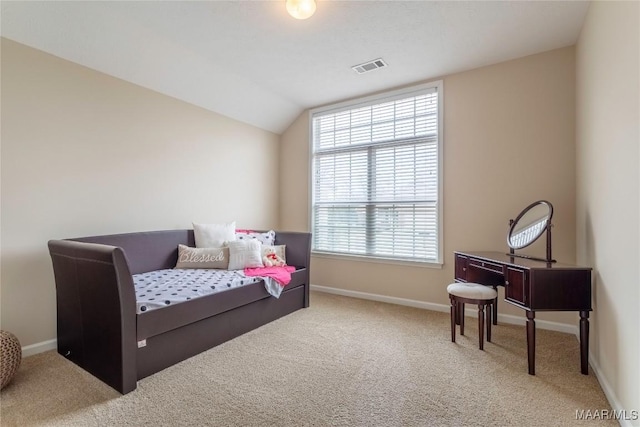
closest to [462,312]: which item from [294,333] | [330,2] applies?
[294,333]

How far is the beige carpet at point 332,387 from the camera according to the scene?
5.15 feet

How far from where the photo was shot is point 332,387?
1852 millimetres

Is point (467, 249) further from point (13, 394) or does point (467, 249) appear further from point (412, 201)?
point (13, 394)

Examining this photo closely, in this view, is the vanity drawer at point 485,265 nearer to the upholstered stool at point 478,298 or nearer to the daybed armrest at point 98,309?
the upholstered stool at point 478,298

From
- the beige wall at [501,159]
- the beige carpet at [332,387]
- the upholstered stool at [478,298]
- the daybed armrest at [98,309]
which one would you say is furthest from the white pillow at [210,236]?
the upholstered stool at [478,298]

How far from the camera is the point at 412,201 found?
3.54 m

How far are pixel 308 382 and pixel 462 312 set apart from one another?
5.07 feet

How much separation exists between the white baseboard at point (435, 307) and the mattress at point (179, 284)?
1.57 m

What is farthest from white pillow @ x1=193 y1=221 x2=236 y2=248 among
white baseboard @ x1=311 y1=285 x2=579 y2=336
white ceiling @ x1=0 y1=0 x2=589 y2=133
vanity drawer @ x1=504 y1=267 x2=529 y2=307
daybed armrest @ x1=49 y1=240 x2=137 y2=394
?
vanity drawer @ x1=504 y1=267 x2=529 y2=307

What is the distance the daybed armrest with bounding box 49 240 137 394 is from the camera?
1760mm

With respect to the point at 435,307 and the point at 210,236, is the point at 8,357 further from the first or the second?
the point at 435,307

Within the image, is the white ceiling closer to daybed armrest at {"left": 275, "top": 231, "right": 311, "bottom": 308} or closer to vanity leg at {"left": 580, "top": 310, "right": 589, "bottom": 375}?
daybed armrest at {"left": 275, "top": 231, "right": 311, "bottom": 308}

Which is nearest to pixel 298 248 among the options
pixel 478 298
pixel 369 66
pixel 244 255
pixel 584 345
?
pixel 244 255

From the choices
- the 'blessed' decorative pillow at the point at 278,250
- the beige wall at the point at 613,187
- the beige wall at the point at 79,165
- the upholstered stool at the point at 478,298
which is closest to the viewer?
the beige wall at the point at 613,187
